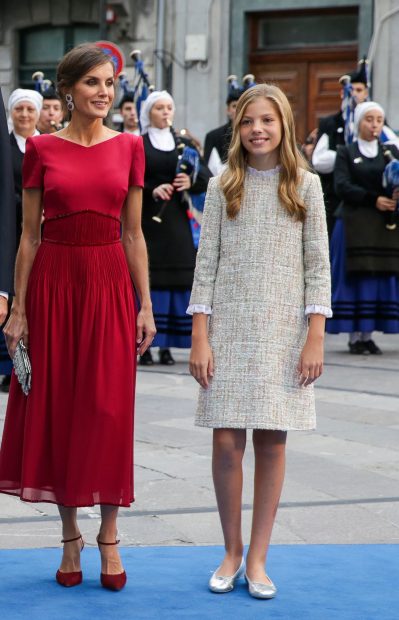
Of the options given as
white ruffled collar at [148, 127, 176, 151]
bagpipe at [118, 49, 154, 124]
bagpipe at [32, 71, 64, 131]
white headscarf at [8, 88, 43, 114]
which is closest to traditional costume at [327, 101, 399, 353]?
white ruffled collar at [148, 127, 176, 151]

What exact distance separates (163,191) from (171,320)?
970mm

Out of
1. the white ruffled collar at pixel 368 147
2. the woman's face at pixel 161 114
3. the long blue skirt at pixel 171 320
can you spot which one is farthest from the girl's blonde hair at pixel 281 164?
the white ruffled collar at pixel 368 147

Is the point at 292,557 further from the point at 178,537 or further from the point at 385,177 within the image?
the point at 385,177

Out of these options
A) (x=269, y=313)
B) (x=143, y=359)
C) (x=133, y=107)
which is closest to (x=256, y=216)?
(x=269, y=313)

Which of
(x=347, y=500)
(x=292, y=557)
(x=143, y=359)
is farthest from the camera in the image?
(x=143, y=359)

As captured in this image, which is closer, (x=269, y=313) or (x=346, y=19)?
(x=269, y=313)

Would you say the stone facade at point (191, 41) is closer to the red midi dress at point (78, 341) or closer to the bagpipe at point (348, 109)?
the bagpipe at point (348, 109)

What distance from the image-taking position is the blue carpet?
14.5 ft

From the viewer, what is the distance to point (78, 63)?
4695 millimetres

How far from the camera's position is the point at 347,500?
607cm

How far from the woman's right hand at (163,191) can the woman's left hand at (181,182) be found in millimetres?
42

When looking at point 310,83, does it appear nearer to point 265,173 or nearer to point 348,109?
point 348,109

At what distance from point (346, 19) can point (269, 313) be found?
612 inches

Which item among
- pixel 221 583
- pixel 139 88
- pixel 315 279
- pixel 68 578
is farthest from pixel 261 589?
pixel 139 88
